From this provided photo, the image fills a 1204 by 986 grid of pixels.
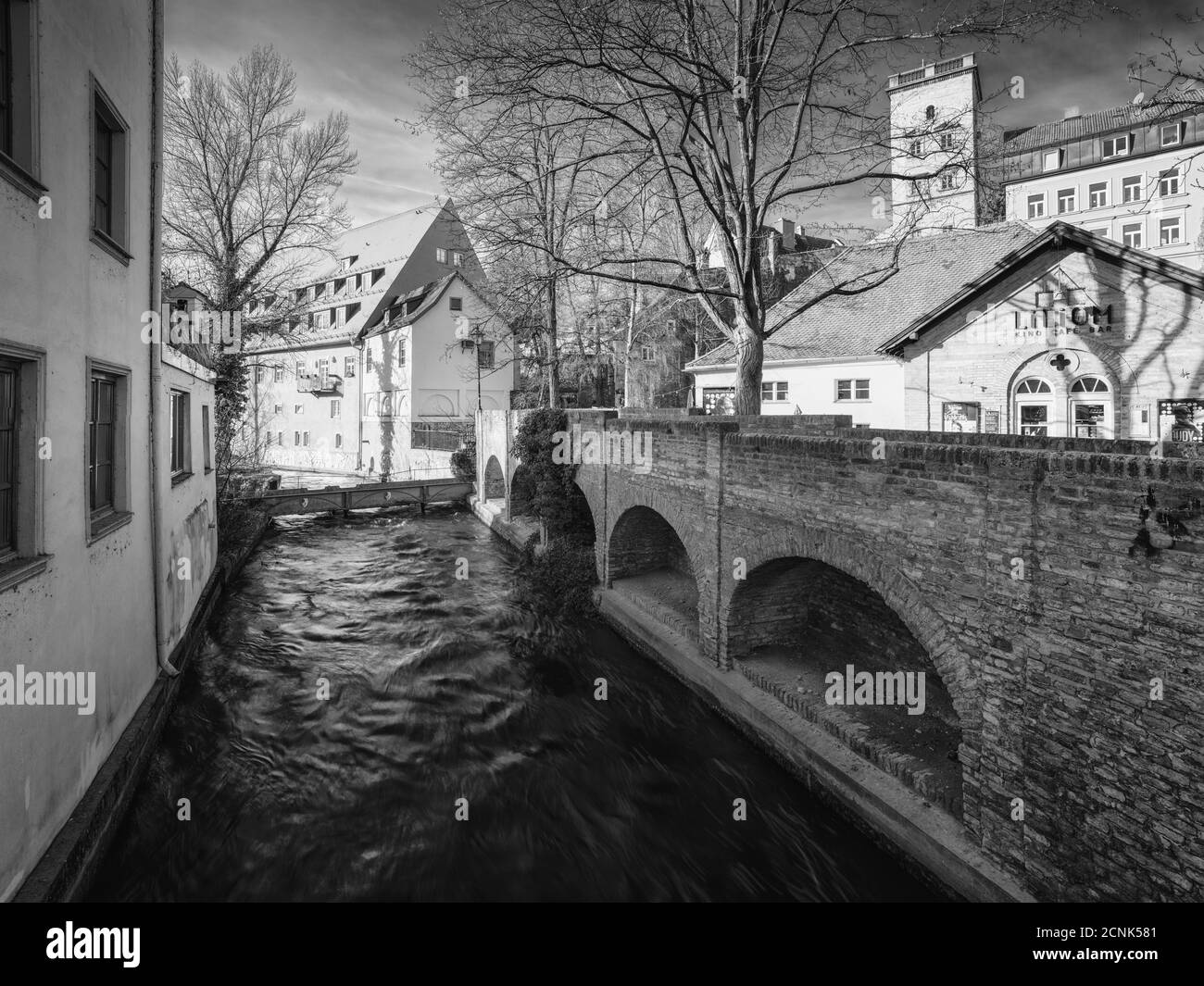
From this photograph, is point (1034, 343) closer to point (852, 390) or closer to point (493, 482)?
point (852, 390)

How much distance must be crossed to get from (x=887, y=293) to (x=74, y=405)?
23.8m

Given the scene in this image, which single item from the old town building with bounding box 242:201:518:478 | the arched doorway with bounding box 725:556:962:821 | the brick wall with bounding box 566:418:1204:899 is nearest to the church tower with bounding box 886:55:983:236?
the brick wall with bounding box 566:418:1204:899

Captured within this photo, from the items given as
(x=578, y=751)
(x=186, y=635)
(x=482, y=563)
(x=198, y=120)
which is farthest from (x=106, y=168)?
(x=198, y=120)

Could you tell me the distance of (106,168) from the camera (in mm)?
6852

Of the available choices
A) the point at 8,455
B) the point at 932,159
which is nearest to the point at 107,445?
the point at 8,455

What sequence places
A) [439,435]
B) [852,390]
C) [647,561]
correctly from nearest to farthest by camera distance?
[647,561], [852,390], [439,435]

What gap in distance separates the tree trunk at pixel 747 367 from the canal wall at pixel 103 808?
9.10 m

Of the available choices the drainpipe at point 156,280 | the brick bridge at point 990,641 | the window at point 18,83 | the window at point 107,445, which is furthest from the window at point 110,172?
the brick bridge at point 990,641

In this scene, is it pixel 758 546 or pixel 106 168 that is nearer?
pixel 106 168

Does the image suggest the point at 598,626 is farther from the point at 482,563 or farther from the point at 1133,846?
the point at 1133,846

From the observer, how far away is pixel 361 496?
25.4m

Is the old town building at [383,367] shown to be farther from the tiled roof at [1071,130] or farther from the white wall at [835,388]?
the tiled roof at [1071,130]
